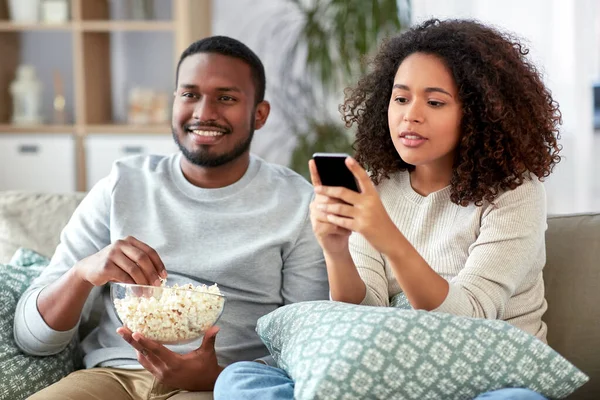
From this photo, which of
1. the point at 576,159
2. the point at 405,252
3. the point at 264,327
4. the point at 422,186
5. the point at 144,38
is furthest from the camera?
the point at 144,38

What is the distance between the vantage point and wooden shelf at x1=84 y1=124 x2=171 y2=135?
3.95m

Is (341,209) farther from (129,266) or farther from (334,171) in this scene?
(129,266)

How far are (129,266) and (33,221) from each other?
1.99 feet

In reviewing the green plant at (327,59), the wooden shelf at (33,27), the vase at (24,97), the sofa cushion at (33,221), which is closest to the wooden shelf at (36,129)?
the vase at (24,97)

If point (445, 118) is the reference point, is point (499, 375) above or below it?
below

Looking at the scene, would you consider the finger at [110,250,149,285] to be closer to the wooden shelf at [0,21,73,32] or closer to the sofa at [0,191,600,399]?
the sofa at [0,191,600,399]

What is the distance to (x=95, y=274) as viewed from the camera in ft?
5.46

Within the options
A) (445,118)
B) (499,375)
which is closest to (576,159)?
(445,118)

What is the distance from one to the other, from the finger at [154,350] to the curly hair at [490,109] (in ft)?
2.09

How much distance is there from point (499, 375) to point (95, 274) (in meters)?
0.78

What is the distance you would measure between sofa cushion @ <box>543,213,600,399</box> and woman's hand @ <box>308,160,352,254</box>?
0.53m

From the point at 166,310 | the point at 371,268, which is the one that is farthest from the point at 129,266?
the point at 371,268

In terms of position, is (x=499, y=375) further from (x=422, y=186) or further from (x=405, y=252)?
(x=422, y=186)

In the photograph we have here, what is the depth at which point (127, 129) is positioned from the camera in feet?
13.0
